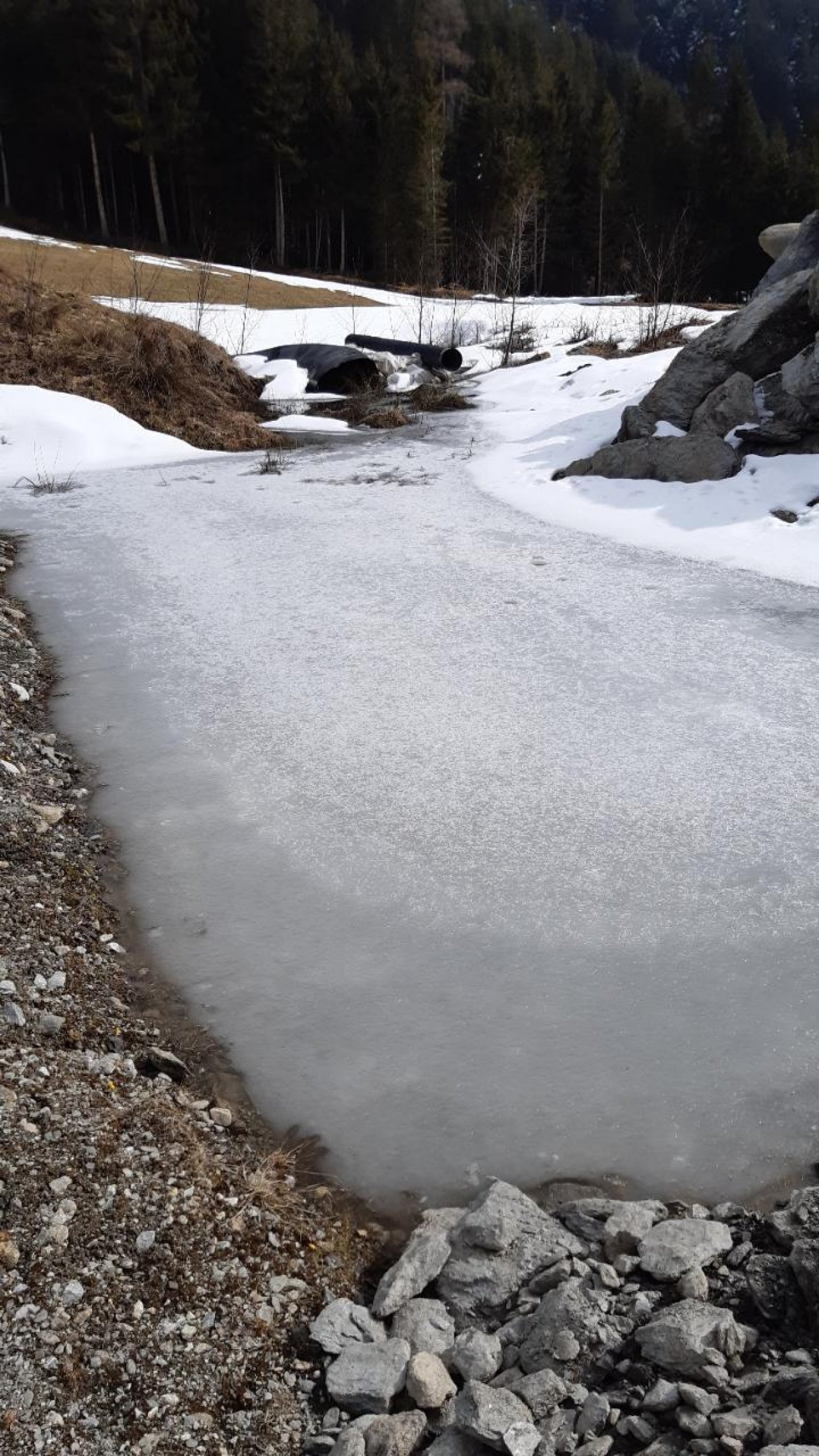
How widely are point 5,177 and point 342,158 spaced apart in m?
12.2

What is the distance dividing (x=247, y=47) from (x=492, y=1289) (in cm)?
4373

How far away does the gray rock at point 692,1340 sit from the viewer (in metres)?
1.81

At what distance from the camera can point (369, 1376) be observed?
6.31 ft

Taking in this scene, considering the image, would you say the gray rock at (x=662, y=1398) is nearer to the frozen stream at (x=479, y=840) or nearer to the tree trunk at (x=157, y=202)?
the frozen stream at (x=479, y=840)

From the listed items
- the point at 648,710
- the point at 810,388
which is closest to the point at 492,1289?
the point at 648,710

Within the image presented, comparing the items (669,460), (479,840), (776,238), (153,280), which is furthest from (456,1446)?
(153,280)

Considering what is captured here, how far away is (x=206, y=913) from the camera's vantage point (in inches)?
137

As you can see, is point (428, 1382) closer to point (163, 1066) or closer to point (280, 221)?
point (163, 1066)

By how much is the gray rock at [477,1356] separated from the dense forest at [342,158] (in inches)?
1263

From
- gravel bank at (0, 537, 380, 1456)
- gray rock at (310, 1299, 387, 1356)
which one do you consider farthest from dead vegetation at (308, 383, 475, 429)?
gray rock at (310, 1299, 387, 1356)

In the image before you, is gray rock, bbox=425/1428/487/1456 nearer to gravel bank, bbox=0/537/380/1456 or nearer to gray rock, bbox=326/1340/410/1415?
gray rock, bbox=326/1340/410/1415

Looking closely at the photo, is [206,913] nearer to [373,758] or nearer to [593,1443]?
[373,758]

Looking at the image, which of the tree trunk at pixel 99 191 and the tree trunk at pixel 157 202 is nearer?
the tree trunk at pixel 99 191

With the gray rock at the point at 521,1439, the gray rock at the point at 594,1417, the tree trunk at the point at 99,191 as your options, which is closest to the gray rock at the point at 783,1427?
the gray rock at the point at 594,1417
